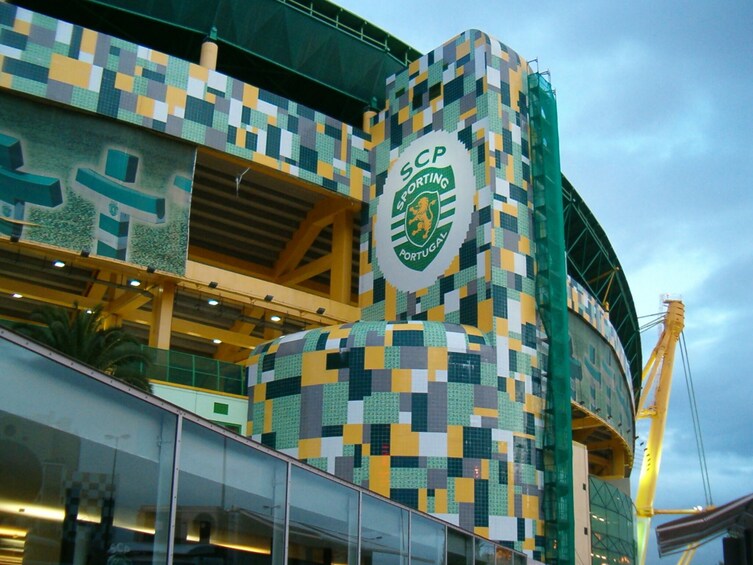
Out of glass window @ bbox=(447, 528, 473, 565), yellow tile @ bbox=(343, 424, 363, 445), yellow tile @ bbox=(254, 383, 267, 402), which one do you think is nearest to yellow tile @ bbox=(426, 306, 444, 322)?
yellow tile @ bbox=(343, 424, 363, 445)

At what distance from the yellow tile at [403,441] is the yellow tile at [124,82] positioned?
19.0m

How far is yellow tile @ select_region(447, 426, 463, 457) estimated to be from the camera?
3494 centimetres

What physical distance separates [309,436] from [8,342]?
2870cm

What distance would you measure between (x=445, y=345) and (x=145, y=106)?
17091 mm

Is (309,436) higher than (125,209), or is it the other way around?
(125,209)

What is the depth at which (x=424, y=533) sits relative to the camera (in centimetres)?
1633

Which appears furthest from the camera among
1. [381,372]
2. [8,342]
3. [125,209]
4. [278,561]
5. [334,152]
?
[334,152]

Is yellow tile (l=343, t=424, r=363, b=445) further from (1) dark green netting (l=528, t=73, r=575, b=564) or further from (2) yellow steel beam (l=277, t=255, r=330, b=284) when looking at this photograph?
(2) yellow steel beam (l=277, t=255, r=330, b=284)

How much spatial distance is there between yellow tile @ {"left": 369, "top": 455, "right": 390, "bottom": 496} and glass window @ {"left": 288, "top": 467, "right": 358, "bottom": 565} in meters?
21.1

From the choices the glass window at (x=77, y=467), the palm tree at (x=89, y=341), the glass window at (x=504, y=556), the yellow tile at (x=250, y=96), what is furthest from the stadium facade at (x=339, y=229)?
the glass window at (x=77, y=467)

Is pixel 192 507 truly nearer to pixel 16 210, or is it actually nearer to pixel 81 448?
pixel 81 448

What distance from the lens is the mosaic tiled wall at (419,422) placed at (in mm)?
34656

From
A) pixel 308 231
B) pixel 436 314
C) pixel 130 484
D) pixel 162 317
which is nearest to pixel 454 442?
pixel 436 314

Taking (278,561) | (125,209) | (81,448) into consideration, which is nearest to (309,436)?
(125,209)
